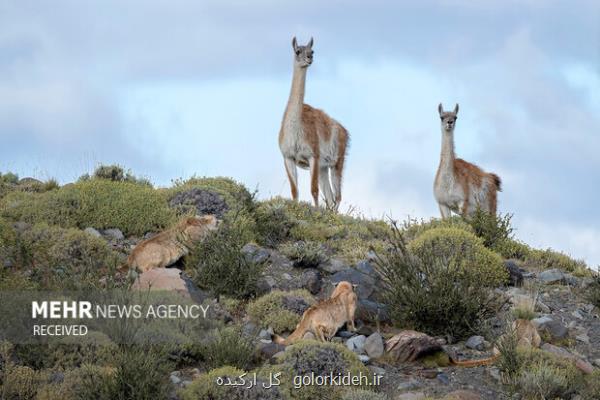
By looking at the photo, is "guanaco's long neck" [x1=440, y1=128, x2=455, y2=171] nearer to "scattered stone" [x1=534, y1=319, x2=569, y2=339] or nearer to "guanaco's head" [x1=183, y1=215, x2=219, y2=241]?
"guanaco's head" [x1=183, y1=215, x2=219, y2=241]

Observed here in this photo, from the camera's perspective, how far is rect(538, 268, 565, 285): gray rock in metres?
16.8

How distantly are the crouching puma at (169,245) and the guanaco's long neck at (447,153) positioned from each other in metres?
7.98

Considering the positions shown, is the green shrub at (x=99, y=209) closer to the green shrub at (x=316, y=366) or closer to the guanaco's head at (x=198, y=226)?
the guanaco's head at (x=198, y=226)

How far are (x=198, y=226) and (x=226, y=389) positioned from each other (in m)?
4.90

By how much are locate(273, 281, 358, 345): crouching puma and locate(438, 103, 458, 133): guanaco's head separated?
31.1 ft

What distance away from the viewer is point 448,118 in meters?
21.7

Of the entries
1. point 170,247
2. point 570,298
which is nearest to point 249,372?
point 170,247

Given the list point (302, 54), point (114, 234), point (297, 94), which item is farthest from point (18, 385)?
point (302, 54)

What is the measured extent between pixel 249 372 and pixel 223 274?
9.77 feet

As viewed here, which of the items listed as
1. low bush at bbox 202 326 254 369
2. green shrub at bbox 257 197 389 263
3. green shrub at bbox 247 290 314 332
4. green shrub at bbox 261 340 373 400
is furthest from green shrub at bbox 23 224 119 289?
green shrub at bbox 261 340 373 400

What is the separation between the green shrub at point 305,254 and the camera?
1566cm

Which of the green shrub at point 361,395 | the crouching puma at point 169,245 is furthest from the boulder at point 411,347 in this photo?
the crouching puma at point 169,245

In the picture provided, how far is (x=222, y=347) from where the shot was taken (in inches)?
460

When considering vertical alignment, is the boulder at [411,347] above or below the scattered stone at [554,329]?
below
